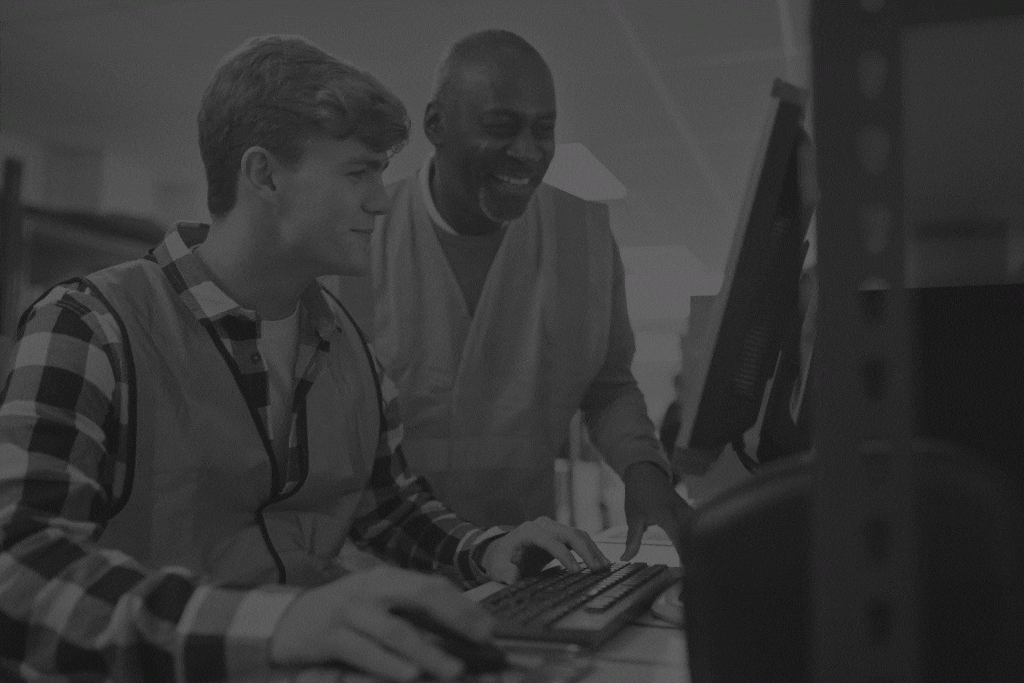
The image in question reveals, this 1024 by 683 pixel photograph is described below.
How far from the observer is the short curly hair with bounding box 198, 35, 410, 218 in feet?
3.50

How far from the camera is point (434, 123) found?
1590 mm

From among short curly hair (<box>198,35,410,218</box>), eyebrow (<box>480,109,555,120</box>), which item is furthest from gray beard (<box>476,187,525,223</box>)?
short curly hair (<box>198,35,410,218</box>)

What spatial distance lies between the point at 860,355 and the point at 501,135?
129 centimetres

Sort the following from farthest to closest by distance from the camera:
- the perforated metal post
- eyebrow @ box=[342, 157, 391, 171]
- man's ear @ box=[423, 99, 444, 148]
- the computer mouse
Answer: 1. man's ear @ box=[423, 99, 444, 148]
2. eyebrow @ box=[342, 157, 391, 171]
3. the computer mouse
4. the perforated metal post

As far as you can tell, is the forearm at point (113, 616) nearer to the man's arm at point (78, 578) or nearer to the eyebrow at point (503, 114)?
the man's arm at point (78, 578)

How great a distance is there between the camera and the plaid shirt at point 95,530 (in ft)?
2.03

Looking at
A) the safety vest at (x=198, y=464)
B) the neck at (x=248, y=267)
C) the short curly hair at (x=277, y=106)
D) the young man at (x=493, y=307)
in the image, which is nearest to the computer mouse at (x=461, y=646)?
the safety vest at (x=198, y=464)

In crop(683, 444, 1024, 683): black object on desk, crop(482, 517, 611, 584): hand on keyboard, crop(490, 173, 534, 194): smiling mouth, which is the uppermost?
crop(490, 173, 534, 194): smiling mouth

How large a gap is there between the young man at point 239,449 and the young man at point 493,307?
25 cm

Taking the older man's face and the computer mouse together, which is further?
the older man's face

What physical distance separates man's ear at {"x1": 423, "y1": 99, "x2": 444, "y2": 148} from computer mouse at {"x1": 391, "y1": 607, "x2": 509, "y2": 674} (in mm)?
1109

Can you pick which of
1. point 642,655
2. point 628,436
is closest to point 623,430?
point 628,436

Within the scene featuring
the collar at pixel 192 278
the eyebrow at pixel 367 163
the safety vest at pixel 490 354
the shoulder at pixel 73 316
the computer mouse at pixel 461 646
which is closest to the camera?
the computer mouse at pixel 461 646

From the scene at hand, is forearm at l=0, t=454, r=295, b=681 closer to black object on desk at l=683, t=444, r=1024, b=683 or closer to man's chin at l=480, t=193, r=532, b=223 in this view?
black object on desk at l=683, t=444, r=1024, b=683
